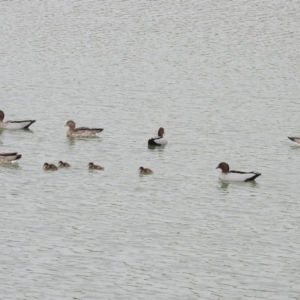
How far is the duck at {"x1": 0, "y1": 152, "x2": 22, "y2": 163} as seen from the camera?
129 ft

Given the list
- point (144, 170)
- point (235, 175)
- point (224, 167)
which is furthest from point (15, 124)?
→ point (235, 175)

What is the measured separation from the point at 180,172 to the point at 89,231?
7.51 meters

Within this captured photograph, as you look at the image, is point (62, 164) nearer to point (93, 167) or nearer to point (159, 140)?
point (93, 167)

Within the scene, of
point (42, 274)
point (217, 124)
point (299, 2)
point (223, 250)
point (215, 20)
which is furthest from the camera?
point (299, 2)

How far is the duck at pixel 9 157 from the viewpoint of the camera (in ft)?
129

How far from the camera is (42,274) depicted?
93.6ft

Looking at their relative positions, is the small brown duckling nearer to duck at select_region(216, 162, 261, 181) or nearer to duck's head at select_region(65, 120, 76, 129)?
duck at select_region(216, 162, 261, 181)

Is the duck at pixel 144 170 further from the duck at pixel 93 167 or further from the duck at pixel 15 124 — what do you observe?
the duck at pixel 15 124

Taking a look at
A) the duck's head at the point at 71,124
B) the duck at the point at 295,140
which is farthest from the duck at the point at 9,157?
the duck at the point at 295,140

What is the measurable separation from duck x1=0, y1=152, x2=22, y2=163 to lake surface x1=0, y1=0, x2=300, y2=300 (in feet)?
1.37

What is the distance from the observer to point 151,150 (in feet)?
139

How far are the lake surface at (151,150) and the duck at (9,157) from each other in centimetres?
42

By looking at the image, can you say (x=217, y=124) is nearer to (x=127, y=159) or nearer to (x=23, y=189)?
(x=127, y=159)

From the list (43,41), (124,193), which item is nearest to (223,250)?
(124,193)
